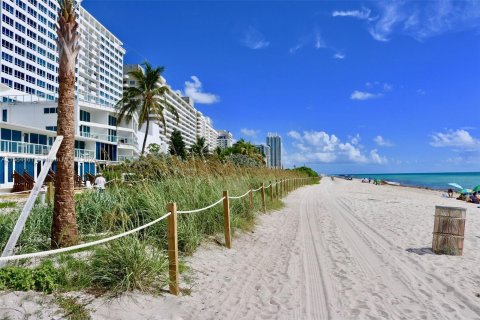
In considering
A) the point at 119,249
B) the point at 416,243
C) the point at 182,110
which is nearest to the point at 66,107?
the point at 119,249

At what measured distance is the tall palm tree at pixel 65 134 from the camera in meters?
4.93

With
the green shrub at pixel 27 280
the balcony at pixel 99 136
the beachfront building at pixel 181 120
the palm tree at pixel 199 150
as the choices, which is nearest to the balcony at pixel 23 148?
the balcony at pixel 99 136

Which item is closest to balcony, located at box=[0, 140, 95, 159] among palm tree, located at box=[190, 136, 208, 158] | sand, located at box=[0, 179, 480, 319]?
palm tree, located at box=[190, 136, 208, 158]

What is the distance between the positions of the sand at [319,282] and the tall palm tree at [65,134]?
1.69 m

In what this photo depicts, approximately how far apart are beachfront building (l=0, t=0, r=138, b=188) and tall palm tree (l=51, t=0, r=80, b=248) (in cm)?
134

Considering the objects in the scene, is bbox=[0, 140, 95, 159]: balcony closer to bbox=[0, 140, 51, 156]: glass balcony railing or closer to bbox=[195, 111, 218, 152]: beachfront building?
bbox=[0, 140, 51, 156]: glass balcony railing

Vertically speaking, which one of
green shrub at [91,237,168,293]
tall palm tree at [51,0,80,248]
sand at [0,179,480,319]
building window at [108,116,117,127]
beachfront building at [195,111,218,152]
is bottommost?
sand at [0,179,480,319]

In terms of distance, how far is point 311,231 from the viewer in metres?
9.42

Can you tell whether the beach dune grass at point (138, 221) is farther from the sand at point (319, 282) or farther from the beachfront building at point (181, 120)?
the beachfront building at point (181, 120)

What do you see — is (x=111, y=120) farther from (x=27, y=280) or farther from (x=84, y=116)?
(x=27, y=280)

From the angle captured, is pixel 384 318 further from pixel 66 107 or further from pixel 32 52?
pixel 32 52

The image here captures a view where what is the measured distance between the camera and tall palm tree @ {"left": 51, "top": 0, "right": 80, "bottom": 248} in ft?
16.2

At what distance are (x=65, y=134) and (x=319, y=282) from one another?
4.16 m

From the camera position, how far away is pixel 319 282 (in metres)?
5.00
